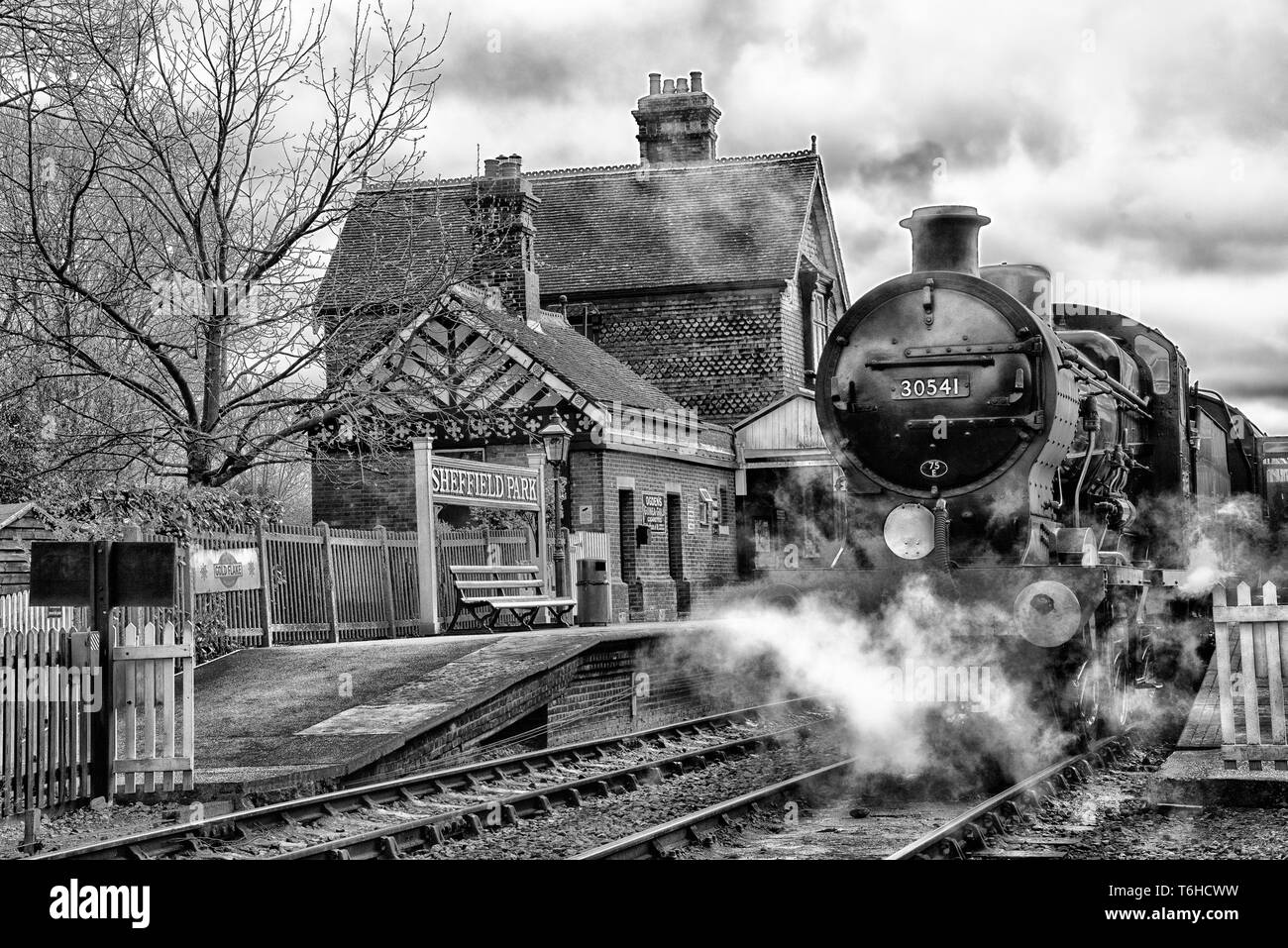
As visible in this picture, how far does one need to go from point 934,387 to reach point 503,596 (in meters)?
7.36

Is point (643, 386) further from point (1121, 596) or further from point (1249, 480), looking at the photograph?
point (1121, 596)

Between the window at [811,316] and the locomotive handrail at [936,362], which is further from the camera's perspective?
the window at [811,316]

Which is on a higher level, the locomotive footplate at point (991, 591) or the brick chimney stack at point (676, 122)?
the brick chimney stack at point (676, 122)

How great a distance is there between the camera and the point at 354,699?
11703 millimetres

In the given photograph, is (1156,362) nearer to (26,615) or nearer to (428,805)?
(428,805)

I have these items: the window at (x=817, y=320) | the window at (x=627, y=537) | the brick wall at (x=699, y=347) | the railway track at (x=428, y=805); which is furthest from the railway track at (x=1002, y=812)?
the window at (x=817, y=320)

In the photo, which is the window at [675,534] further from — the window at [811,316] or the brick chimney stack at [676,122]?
the brick chimney stack at [676,122]

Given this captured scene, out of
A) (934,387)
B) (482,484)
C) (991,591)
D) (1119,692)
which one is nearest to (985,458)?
(934,387)

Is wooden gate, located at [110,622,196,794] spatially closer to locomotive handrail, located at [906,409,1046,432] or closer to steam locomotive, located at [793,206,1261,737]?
steam locomotive, located at [793,206,1261,737]

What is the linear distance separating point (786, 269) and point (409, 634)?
1346 centimetres

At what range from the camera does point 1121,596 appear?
10.6 meters

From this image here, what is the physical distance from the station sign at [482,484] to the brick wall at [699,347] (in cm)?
1075

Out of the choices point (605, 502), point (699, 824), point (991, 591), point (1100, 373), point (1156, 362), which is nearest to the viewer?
point (699, 824)

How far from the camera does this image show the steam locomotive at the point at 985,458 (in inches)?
388
